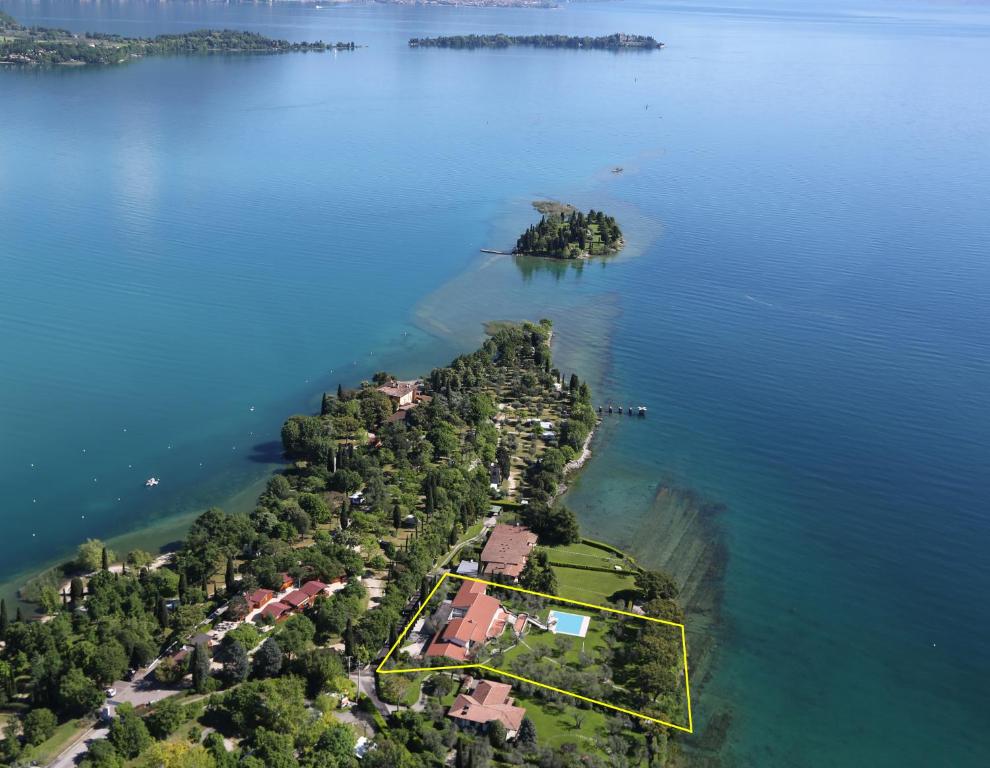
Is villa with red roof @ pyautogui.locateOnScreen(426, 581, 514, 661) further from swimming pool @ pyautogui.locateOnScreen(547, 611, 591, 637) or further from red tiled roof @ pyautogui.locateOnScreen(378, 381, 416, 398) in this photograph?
red tiled roof @ pyautogui.locateOnScreen(378, 381, 416, 398)

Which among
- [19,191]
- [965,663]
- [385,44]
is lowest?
[965,663]

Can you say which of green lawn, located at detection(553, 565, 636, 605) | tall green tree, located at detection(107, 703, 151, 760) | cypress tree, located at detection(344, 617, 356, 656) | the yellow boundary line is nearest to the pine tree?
the yellow boundary line

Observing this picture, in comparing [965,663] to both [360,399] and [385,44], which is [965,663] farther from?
[385,44]

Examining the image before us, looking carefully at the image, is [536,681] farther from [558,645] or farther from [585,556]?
[585,556]

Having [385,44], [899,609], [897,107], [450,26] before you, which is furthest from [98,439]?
[450,26]

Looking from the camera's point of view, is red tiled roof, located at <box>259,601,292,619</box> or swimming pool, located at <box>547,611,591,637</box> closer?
red tiled roof, located at <box>259,601,292,619</box>

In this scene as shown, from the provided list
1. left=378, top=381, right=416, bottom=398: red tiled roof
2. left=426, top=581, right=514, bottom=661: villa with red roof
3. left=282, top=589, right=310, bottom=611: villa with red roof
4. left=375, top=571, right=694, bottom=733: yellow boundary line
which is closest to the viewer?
left=375, top=571, right=694, bottom=733: yellow boundary line

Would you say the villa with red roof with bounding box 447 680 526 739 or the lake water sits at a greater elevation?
the lake water
